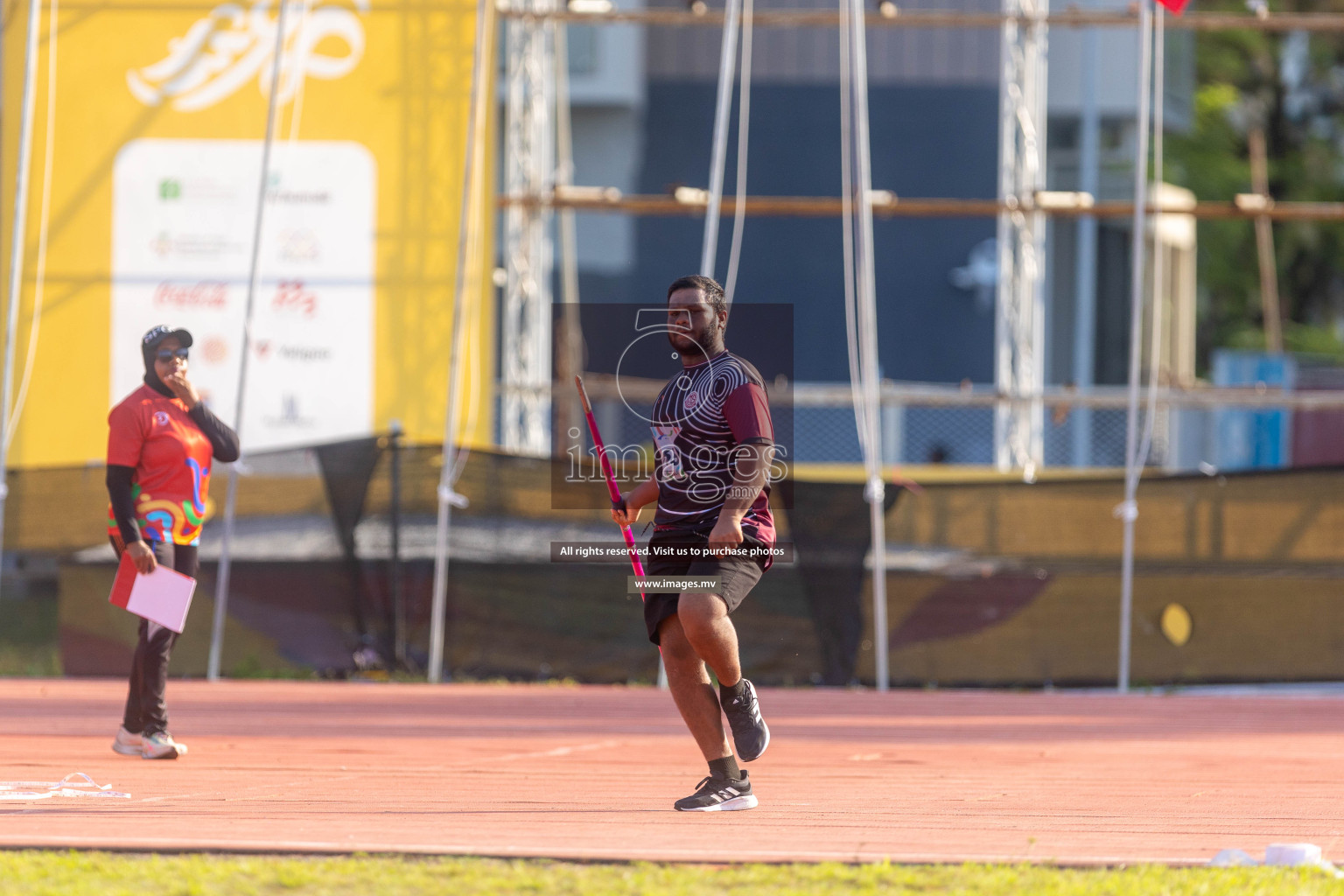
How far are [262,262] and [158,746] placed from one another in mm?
5895

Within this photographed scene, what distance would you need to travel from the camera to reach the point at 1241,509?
10.6 m

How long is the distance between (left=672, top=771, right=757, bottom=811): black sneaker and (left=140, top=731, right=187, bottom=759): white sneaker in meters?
2.53

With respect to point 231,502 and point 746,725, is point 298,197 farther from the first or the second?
point 746,725

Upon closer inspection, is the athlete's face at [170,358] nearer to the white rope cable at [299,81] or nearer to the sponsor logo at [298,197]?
the sponsor logo at [298,197]

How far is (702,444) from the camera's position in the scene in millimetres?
5820

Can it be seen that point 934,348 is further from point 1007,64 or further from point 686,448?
point 686,448

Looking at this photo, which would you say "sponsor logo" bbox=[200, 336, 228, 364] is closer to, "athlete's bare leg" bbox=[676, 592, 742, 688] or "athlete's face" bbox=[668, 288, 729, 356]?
"athlete's face" bbox=[668, 288, 729, 356]

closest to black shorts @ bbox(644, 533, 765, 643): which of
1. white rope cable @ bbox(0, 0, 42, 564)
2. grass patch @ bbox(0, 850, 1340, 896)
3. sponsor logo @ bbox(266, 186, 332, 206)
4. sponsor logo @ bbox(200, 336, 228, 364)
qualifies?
grass patch @ bbox(0, 850, 1340, 896)

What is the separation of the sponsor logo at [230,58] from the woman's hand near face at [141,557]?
6132 mm

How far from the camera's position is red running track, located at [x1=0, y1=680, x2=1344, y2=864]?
17.9 feet

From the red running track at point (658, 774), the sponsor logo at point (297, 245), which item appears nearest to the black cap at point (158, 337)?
the red running track at point (658, 774)

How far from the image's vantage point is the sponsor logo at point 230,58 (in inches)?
493

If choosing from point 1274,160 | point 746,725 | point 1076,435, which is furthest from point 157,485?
point 1274,160

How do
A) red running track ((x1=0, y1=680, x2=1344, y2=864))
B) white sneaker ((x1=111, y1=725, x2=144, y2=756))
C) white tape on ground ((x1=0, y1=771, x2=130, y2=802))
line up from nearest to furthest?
1. red running track ((x1=0, y1=680, x2=1344, y2=864))
2. white tape on ground ((x1=0, y1=771, x2=130, y2=802))
3. white sneaker ((x1=111, y1=725, x2=144, y2=756))
